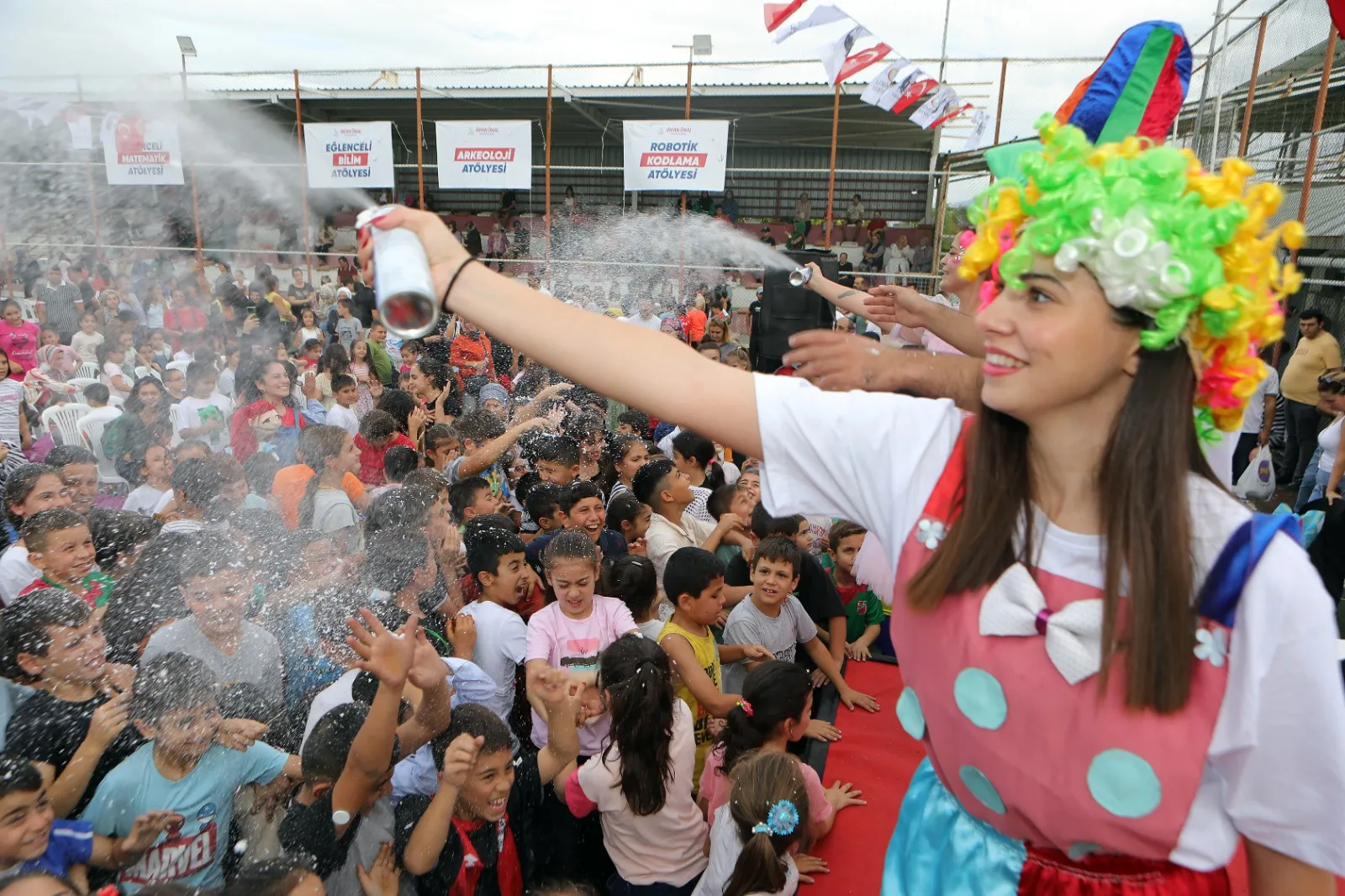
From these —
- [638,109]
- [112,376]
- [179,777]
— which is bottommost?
[179,777]

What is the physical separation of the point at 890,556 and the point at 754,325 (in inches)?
299

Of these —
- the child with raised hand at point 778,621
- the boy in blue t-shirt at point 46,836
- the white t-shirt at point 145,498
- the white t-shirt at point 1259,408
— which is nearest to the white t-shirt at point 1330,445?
the white t-shirt at point 1259,408

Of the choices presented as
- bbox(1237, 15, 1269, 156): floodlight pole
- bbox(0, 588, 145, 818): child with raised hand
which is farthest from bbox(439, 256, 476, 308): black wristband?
bbox(1237, 15, 1269, 156): floodlight pole

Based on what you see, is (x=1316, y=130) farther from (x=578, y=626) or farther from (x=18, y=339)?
(x=18, y=339)

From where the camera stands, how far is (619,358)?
4.29 feet

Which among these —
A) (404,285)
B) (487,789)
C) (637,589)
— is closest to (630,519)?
(637,589)

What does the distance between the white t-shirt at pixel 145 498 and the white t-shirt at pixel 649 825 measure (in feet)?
10.9

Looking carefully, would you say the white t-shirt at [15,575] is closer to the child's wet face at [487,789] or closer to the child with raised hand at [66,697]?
the child with raised hand at [66,697]

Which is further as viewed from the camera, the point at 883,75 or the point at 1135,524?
the point at 883,75

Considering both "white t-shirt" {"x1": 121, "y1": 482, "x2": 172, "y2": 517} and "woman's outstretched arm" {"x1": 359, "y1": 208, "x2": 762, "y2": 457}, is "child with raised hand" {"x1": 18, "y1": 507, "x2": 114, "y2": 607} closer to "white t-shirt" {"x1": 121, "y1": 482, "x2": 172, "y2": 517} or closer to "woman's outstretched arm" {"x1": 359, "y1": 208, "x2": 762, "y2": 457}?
A: "white t-shirt" {"x1": 121, "y1": 482, "x2": 172, "y2": 517}

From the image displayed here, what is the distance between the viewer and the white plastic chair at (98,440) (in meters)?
6.19

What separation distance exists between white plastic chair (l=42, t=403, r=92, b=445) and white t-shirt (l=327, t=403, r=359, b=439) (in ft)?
5.66

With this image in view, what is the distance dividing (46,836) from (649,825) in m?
1.71

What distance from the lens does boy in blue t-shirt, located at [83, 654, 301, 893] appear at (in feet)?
7.95
